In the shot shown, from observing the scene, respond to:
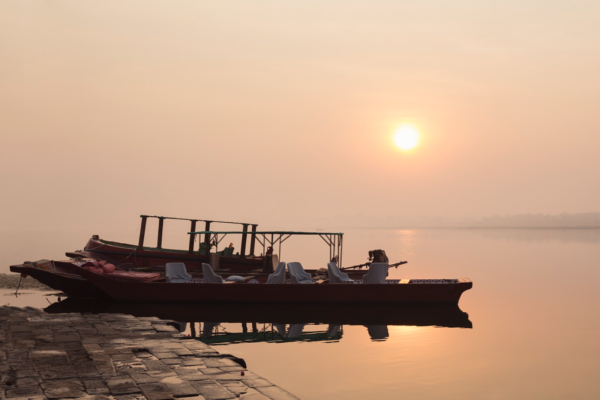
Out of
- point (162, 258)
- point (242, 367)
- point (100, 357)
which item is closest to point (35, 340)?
point (100, 357)

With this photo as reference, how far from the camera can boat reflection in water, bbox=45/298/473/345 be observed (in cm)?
1673

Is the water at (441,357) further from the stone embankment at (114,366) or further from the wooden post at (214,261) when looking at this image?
the wooden post at (214,261)

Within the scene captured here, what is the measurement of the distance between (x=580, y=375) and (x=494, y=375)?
2.07 meters

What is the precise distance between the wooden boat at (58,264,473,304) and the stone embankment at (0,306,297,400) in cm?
782

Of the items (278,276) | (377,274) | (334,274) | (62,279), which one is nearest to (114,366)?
(278,276)

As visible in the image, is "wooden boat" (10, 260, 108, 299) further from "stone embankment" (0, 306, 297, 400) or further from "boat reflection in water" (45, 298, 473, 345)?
"stone embankment" (0, 306, 297, 400)

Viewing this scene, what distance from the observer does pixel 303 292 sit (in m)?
20.8

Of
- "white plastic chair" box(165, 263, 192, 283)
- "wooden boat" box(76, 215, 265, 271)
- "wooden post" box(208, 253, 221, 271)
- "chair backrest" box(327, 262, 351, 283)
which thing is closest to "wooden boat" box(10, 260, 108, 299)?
"white plastic chair" box(165, 263, 192, 283)

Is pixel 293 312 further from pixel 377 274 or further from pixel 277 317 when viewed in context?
pixel 377 274

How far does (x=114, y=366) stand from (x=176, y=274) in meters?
12.9

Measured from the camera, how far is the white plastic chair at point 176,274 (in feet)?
71.7

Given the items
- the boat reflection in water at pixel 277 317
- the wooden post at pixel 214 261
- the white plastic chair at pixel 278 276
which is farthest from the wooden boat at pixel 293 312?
the wooden post at pixel 214 261

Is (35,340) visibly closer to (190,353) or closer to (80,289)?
(190,353)

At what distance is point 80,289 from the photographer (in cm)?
2303
